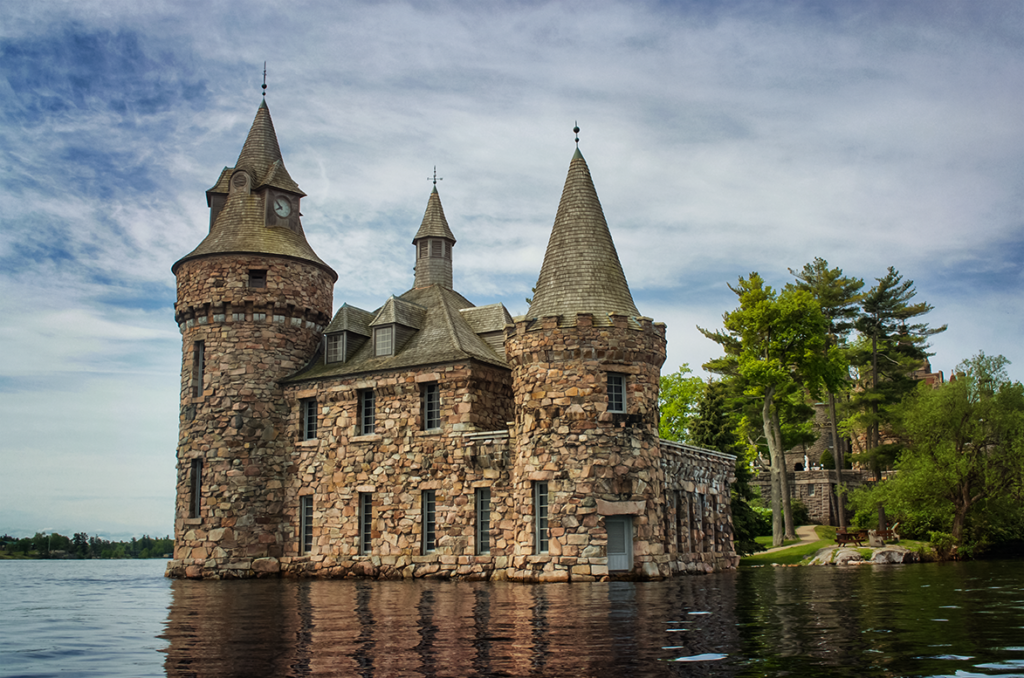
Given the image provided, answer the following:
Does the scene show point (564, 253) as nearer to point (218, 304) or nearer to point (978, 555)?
point (218, 304)

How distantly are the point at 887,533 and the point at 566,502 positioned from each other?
73.3 ft

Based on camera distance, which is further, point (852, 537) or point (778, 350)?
point (778, 350)

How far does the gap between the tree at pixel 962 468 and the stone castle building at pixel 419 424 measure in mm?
11829

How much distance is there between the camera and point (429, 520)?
29172mm

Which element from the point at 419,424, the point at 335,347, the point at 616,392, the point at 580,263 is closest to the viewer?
the point at 616,392

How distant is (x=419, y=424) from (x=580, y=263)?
Answer: 8.10 m

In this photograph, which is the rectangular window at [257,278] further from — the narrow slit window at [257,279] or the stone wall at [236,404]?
the stone wall at [236,404]

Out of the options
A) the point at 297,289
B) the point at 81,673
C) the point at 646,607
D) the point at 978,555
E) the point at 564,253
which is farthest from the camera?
the point at 978,555

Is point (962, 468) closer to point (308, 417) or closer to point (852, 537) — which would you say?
point (852, 537)

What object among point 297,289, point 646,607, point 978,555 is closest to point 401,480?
point 297,289

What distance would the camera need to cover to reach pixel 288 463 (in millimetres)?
32156

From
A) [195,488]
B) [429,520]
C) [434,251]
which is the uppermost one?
[434,251]

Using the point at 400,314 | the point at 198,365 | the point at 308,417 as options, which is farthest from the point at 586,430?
the point at 198,365

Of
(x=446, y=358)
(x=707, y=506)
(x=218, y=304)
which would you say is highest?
(x=218, y=304)
